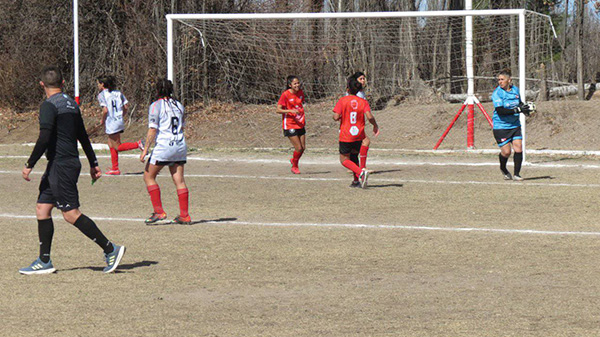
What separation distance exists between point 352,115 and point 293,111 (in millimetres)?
2101

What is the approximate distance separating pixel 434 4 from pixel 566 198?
2028 cm

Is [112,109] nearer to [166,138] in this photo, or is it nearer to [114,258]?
[166,138]

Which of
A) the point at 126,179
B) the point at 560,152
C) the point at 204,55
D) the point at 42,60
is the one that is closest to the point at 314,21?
the point at 204,55

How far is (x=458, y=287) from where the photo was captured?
7102 mm

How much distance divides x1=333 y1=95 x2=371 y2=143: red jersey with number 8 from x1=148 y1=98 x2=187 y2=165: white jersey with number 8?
13.4 ft

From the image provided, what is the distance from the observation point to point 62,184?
753 centimetres

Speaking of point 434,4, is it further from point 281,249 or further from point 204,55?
point 281,249

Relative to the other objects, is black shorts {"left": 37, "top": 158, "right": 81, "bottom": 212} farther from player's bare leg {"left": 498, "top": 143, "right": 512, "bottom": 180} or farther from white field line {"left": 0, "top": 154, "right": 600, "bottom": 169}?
white field line {"left": 0, "top": 154, "right": 600, "bottom": 169}

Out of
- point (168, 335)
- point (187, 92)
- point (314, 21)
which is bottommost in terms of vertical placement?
point (168, 335)

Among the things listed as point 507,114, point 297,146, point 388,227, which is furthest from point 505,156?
point 388,227

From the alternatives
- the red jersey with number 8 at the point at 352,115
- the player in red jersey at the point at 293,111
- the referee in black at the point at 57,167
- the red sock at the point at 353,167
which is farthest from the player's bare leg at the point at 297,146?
the referee in black at the point at 57,167

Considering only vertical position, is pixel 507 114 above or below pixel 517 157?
above

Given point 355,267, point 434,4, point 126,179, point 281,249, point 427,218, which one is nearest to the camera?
point 355,267

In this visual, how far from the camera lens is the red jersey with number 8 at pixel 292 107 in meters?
15.9
